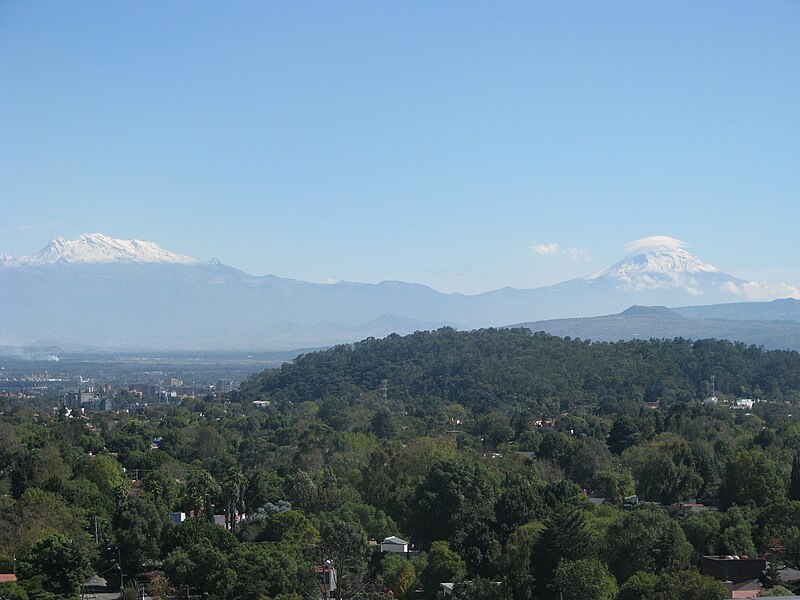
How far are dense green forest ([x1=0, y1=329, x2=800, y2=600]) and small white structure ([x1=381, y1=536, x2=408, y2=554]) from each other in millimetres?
437

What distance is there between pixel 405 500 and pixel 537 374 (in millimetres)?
42570

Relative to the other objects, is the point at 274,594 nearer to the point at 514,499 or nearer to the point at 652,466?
the point at 514,499

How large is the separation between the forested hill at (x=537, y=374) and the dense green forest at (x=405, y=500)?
Result: 4879 mm

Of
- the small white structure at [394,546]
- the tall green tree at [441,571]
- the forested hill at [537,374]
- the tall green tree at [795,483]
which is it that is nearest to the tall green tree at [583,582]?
the tall green tree at [441,571]

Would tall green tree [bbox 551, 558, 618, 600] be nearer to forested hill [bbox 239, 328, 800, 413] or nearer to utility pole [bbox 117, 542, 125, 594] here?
utility pole [bbox 117, 542, 125, 594]

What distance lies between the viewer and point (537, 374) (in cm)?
7519

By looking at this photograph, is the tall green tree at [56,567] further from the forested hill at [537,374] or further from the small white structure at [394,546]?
the forested hill at [537,374]

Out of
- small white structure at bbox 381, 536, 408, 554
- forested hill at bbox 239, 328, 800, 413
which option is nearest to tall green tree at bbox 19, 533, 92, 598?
small white structure at bbox 381, 536, 408, 554

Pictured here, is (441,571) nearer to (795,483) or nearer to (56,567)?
(56,567)

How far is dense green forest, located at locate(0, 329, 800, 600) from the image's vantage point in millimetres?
25188

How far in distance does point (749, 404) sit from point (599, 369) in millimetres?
10611

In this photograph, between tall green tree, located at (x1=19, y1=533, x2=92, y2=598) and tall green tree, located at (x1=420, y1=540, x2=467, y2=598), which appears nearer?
tall green tree, located at (x1=19, y1=533, x2=92, y2=598)

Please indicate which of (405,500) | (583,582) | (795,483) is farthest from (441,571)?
(795,483)

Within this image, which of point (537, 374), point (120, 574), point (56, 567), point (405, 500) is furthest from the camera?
point (537, 374)
